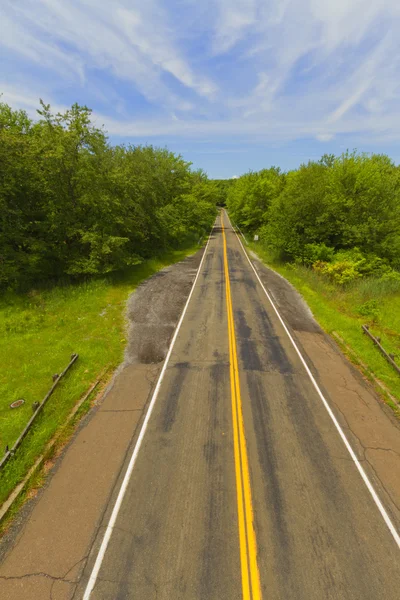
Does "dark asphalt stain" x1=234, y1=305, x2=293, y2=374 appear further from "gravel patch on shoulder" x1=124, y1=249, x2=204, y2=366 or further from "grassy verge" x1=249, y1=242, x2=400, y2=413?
"gravel patch on shoulder" x1=124, y1=249, x2=204, y2=366

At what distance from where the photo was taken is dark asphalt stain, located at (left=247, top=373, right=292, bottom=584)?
225 inches

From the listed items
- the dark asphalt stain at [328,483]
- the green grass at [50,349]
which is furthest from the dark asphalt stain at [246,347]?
the green grass at [50,349]

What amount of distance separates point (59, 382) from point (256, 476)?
25.9 feet

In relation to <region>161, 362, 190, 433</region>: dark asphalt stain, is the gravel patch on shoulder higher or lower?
higher

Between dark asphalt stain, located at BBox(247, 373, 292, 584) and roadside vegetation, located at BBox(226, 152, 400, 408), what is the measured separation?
8.82 metres

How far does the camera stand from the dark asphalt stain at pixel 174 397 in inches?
357

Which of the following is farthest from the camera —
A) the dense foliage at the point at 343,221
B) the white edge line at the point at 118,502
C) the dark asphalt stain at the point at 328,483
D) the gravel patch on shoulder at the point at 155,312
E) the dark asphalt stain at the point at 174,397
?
the dense foliage at the point at 343,221

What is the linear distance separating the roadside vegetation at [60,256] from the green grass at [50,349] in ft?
0.16

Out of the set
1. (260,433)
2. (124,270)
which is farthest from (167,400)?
(124,270)

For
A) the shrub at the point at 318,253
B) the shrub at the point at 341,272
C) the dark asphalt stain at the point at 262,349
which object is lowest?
the dark asphalt stain at the point at 262,349

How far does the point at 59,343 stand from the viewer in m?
13.4

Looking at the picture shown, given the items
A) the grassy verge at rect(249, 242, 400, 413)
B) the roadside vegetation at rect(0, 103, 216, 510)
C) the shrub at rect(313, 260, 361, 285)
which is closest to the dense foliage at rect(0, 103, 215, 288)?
the roadside vegetation at rect(0, 103, 216, 510)

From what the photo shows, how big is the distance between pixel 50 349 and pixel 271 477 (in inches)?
430

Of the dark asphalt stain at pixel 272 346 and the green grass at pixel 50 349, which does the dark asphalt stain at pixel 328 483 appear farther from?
the green grass at pixel 50 349
